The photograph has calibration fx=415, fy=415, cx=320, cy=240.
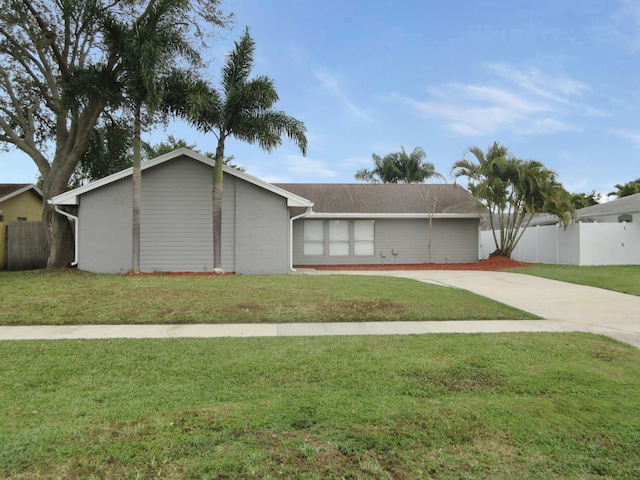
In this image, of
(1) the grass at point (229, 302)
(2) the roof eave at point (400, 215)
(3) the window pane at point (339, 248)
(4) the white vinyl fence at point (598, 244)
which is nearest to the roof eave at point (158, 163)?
(1) the grass at point (229, 302)

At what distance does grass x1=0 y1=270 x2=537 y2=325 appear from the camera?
298 inches

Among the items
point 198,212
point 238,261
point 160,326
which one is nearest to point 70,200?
point 198,212

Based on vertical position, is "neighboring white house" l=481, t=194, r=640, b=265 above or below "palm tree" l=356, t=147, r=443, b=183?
below

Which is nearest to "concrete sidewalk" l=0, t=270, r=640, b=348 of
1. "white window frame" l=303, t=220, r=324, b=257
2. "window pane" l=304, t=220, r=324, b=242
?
"white window frame" l=303, t=220, r=324, b=257

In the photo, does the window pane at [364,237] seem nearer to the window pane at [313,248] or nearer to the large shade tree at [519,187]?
the window pane at [313,248]

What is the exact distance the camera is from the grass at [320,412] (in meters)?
2.76

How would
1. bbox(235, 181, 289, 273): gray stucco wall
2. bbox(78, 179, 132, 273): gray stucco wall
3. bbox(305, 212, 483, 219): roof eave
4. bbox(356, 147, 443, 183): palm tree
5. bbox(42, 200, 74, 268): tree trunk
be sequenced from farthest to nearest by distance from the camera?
bbox(356, 147, 443, 183): palm tree
bbox(305, 212, 483, 219): roof eave
bbox(42, 200, 74, 268): tree trunk
bbox(235, 181, 289, 273): gray stucco wall
bbox(78, 179, 132, 273): gray stucco wall

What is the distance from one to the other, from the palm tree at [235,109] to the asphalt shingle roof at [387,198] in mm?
6140

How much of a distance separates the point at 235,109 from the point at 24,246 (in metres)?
10.1

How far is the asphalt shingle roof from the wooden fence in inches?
430

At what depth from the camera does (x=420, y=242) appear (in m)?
19.7

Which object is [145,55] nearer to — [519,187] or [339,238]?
[339,238]

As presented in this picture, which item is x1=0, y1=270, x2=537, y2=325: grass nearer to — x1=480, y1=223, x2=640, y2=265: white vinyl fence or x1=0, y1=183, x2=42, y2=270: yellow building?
x1=480, y1=223, x2=640, y2=265: white vinyl fence

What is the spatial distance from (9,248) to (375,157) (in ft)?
94.9
